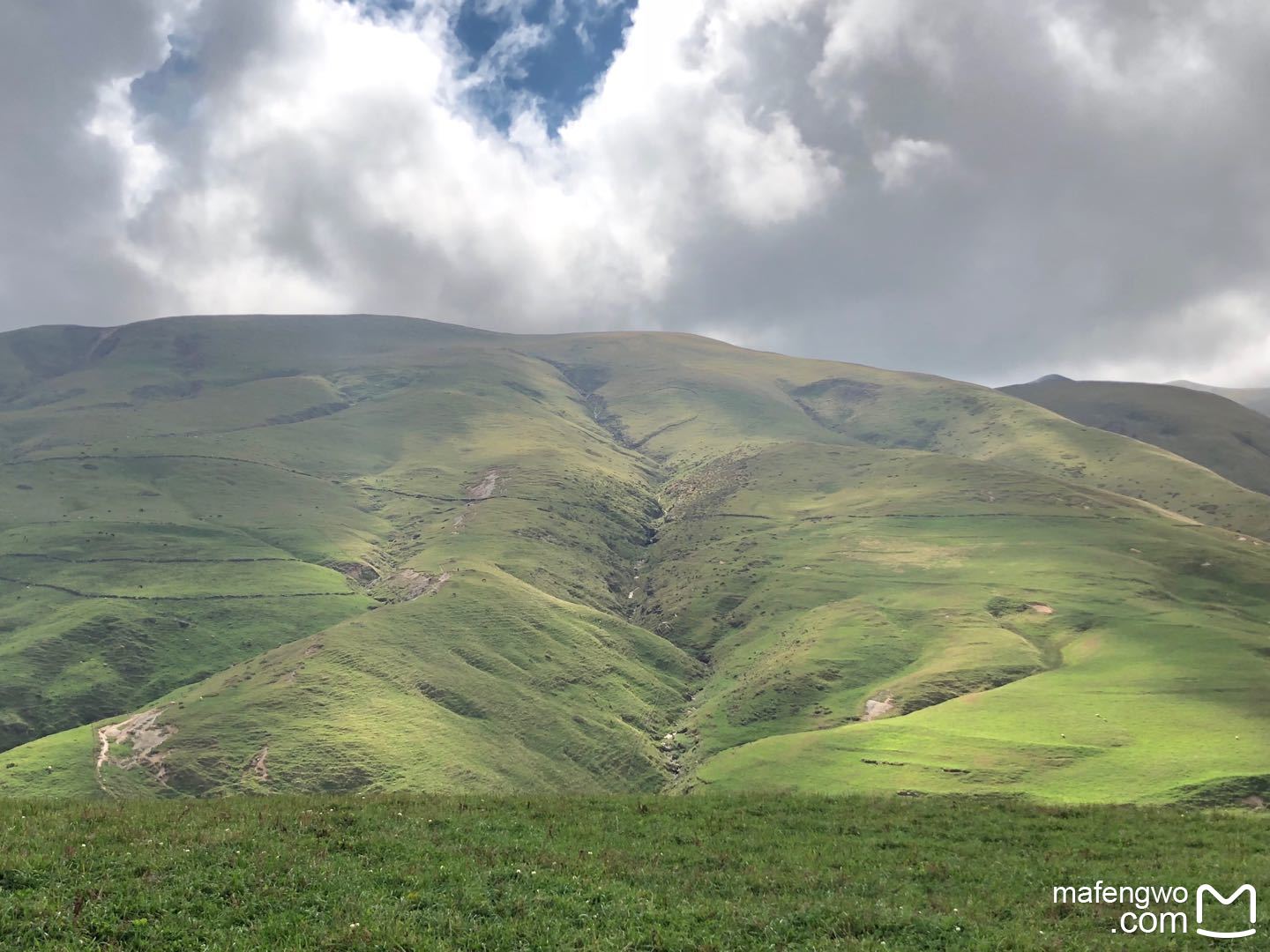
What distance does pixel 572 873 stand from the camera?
27406 mm

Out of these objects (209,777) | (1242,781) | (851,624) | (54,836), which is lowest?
(209,777)

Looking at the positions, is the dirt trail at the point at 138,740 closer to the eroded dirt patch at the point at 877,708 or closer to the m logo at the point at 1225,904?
the eroded dirt patch at the point at 877,708

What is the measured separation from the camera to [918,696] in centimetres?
14788

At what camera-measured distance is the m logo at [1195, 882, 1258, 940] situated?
2444cm

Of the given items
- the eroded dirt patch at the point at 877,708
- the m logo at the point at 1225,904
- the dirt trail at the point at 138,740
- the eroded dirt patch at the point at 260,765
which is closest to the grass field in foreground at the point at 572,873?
the m logo at the point at 1225,904

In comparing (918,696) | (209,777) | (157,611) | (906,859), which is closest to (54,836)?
(906,859)

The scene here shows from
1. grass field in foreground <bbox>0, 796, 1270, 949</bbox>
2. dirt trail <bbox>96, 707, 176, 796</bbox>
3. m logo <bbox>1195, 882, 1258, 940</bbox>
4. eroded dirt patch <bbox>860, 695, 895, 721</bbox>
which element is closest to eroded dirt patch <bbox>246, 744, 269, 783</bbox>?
dirt trail <bbox>96, 707, 176, 796</bbox>

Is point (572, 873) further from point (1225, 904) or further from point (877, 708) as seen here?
point (877, 708)

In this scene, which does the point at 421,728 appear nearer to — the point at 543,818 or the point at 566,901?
the point at 543,818

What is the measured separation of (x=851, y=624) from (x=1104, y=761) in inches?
3283

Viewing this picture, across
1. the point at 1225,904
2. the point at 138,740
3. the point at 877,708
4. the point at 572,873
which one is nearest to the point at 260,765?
the point at 138,740

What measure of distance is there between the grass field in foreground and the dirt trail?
353ft

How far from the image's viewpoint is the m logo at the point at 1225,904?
80.2ft

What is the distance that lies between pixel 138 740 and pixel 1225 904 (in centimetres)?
14496
